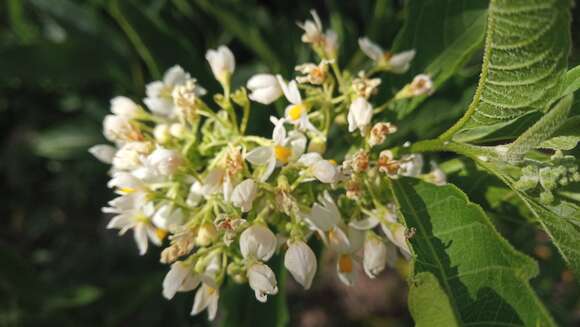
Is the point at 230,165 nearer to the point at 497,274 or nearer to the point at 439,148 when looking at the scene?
the point at 439,148

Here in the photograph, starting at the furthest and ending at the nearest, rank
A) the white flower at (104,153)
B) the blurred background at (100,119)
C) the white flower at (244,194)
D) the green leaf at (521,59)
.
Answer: the blurred background at (100,119), the white flower at (104,153), the white flower at (244,194), the green leaf at (521,59)

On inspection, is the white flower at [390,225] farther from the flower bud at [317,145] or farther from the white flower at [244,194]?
the white flower at [244,194]

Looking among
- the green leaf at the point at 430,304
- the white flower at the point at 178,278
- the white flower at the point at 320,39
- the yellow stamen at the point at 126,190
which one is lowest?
the green leaf at the point at 430,304

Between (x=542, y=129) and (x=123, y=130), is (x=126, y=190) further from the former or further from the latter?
(x=542, y=129)

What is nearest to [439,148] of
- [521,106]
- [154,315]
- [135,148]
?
[521,106]

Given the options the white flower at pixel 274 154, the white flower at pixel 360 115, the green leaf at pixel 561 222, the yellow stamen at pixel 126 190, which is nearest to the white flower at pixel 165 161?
the yellow stamen at pixel 126 190

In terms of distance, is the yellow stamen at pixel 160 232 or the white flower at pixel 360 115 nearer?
the white flower at pixel 360 115
